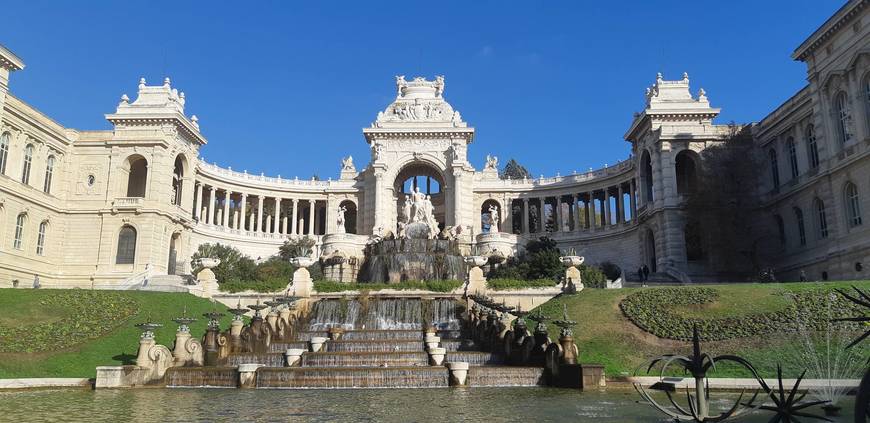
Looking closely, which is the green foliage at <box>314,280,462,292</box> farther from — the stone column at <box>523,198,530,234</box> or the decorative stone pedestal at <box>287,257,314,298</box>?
the stone column at <box>523,198,530,234</box>

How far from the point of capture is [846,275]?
3981 cm

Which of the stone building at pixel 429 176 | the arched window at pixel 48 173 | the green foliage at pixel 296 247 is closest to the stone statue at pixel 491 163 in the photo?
the stone building at pixel 429 176

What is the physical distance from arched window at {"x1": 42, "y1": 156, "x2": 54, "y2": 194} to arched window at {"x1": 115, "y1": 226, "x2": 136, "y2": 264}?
7.00 metres

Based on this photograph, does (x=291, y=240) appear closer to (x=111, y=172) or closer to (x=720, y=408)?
(x=111, y=172)

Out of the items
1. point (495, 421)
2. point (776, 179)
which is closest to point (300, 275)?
point (495, 421)

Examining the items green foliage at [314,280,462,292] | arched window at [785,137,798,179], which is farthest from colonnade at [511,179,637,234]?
green foliage at [314,280,462,292]

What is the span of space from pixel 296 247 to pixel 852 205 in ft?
163

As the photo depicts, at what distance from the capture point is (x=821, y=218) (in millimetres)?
45219

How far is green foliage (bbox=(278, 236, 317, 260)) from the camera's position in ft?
215

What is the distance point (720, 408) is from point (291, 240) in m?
60.5

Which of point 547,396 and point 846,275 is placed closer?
point 547,396

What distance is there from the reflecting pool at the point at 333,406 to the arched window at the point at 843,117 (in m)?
34.4

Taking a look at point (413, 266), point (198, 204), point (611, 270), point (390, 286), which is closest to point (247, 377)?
point (390, 286)

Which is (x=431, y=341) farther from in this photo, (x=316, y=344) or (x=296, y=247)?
(x=296, y=247)
